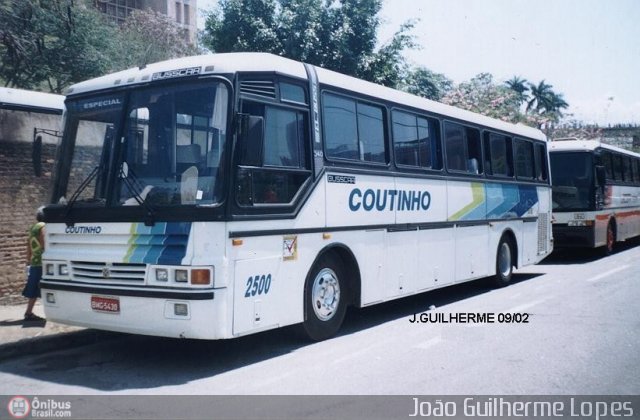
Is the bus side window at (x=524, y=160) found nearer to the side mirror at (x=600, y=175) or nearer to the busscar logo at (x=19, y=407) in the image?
the side mirror at (x=600, y=175)

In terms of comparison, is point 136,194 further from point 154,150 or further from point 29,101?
point 29,101

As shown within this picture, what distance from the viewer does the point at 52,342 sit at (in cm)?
771

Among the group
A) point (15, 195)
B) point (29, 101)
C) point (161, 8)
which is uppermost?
point (161, 8)

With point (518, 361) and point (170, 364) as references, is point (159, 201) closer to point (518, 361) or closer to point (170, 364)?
point (170, 364)

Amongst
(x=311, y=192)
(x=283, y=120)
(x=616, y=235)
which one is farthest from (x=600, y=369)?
(x=616, y=235)

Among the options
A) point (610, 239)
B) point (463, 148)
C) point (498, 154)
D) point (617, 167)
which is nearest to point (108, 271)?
point (463, 148)

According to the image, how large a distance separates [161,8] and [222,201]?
54483mm

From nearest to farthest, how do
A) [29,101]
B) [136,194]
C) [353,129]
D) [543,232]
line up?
[136,194] → [353,129] → [29,101] → [543,232]

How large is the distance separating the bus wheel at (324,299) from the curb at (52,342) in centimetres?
273

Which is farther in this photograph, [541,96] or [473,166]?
[541,96]

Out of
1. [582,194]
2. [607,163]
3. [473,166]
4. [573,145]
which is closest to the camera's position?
[473,166]

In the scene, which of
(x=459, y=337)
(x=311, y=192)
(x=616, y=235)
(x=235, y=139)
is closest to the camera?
(x=235, y=139)

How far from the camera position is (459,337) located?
8.15m

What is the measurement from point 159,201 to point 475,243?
6.95 m
